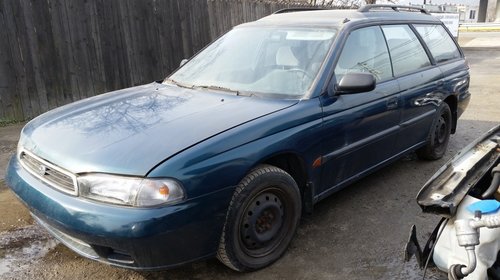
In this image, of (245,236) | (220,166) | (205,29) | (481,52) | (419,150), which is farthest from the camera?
(481,52)

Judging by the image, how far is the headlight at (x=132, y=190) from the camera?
7.89 feet

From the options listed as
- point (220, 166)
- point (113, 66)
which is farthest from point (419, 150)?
point (113, 66)

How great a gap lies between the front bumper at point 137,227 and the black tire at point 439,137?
3.20 m

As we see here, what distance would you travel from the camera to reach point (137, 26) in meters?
7.86

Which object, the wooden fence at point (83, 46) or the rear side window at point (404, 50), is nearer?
the rear side window at point (404, 50)

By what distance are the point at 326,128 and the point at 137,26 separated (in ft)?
18.3

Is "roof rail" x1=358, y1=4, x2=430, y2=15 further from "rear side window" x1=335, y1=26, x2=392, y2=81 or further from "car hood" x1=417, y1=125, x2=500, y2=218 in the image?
"car hood" x1=417, y1=125, x2=500, y2=218

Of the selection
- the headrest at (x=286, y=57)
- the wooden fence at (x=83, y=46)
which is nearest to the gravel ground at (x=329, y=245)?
the headrest at (x=286, y=57)

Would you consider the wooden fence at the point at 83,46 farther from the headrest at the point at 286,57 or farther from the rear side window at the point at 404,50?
the rear side window at the point at 404,50

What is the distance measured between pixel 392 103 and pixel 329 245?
57.7 inches

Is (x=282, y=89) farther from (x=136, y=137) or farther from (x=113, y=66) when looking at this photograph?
(x=113, y=66)

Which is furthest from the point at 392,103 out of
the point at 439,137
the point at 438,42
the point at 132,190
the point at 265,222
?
the point at 132,190

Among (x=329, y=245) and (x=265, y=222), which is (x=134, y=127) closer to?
(x=265, y=222)

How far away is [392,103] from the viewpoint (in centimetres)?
402
